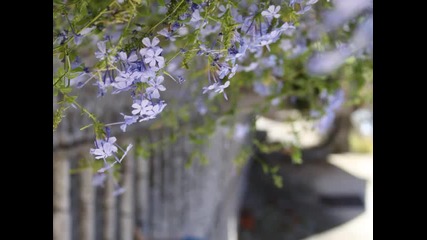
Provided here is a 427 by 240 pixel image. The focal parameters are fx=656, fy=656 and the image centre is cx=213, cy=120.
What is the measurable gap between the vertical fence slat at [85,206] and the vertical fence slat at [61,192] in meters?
0.36

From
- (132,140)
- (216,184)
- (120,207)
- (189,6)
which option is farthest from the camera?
(216,184)

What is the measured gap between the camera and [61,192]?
1709mm

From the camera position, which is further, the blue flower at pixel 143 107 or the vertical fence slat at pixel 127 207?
the vertical fence slat at pixel 127 207

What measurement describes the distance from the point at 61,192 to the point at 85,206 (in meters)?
0.44

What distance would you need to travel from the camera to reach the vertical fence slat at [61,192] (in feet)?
5.45

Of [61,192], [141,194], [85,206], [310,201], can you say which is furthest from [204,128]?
[310,201]

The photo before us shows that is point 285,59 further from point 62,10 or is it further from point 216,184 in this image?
point 216,184

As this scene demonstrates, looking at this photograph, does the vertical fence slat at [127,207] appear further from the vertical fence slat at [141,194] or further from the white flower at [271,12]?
the white flower at [271,12]

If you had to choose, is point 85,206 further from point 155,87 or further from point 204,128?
point 155,87

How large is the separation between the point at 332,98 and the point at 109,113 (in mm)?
725

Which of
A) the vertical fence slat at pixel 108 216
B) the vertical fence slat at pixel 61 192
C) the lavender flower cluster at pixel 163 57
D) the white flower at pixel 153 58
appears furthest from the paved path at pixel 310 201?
the white flower at pixel 153 58

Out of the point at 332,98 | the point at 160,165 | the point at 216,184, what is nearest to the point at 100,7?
the point at 332,98

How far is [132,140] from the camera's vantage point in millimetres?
2023

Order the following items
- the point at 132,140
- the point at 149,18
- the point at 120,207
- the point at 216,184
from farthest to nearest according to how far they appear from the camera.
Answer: the point at 216,184 → the point at 120,207 → the point at 132,140 → the point at 149,18
